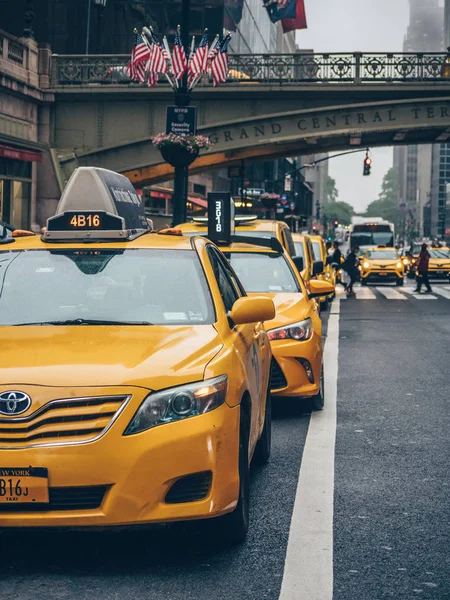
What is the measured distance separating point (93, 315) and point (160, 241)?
36.8 inches

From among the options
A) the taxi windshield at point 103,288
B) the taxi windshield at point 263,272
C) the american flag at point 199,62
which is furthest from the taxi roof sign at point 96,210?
the american flag at point 199,62

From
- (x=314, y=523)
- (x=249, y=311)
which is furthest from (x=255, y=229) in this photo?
(x=314, y=523)

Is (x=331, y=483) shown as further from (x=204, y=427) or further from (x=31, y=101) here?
(x=31, y=101)

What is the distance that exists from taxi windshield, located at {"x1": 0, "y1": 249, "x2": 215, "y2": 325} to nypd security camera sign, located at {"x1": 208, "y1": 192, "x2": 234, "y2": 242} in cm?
515

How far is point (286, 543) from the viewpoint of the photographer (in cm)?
538

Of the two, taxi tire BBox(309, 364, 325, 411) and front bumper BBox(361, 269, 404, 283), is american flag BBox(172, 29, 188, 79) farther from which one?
Result: front bumper BBox(361, 269, 404, 283)

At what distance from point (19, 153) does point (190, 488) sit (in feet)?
92.1

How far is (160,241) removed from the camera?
6.62 metres

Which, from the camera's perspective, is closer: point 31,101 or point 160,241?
point 160,241

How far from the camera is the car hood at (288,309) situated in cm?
959

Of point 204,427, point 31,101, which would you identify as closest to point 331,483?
point 204,427

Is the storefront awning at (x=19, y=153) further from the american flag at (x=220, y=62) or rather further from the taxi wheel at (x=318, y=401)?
the taxi wheel at (x=318, y=401)

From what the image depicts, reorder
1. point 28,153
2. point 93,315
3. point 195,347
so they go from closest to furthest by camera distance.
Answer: point 195,347 → point 93,315 → point 28,153

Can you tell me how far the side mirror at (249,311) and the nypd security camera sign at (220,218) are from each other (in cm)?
547
